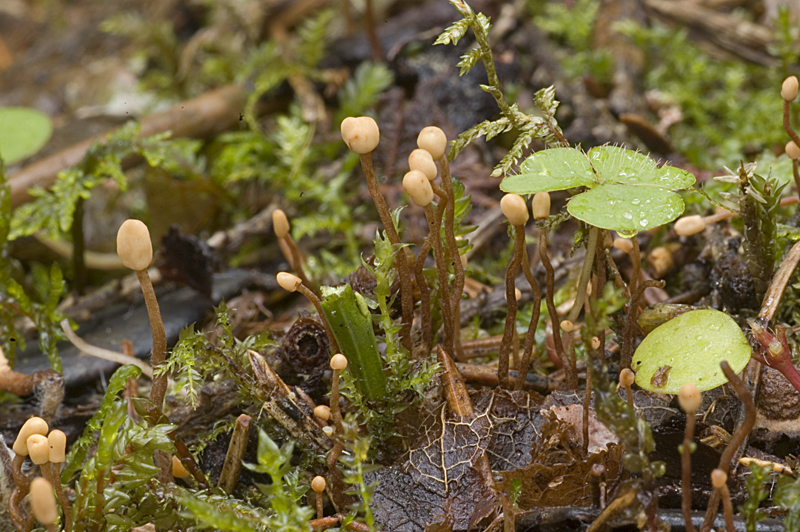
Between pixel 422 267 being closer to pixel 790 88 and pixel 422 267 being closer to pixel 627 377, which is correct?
pixel 627 377

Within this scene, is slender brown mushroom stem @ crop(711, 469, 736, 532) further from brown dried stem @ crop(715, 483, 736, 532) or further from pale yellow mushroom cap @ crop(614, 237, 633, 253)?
pale yellow mushroom cap @ crop(614, 237, 633, 253)

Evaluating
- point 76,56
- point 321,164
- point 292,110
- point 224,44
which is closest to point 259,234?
point 321,164

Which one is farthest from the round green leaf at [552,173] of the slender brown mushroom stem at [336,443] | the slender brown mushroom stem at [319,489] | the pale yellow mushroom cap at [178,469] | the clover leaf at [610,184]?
the pale yellow mushroom cap at [178,469]

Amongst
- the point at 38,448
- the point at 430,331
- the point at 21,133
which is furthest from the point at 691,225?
the point at 21,133

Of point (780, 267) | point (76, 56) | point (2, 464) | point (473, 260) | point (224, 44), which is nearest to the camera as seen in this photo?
point (2, 464)

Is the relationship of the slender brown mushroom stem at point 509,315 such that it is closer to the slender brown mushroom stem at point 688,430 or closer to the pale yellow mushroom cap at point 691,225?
the pale yellow mushroom cap at point 691,225

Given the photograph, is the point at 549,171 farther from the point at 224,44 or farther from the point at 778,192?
the point at 224,44
